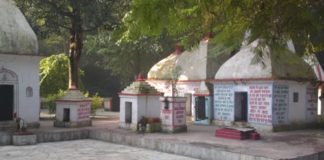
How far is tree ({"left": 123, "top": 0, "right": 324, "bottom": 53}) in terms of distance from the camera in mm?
5090

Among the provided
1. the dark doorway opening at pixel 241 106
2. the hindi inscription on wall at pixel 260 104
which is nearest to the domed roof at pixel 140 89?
the dark doorway opening at pixel 241 106

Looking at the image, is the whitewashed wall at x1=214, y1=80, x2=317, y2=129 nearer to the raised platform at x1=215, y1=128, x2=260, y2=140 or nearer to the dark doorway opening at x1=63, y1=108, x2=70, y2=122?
the raised platform at x1=215, y1=128, x2=260, y2=140

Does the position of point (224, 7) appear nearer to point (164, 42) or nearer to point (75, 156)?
point (75, 156)

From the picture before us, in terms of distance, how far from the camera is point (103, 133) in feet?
56.8

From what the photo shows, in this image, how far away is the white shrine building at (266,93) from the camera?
17656 mm

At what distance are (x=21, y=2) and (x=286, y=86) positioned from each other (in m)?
12.6

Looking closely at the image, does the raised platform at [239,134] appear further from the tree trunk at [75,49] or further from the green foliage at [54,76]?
the green foliage at [54,76]

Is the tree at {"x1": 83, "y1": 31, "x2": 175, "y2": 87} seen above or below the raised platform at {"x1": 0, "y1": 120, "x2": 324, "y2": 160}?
above

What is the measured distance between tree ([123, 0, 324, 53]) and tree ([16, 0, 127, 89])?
45.3 ft

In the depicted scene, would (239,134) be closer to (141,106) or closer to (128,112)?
(141,106)

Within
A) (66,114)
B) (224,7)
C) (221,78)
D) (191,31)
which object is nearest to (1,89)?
(66,114)

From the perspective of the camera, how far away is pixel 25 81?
58.3 ft

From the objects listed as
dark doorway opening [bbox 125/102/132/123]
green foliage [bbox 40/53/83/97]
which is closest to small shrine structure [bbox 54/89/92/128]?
dark doorway opening [bbox 125/102/132/123]

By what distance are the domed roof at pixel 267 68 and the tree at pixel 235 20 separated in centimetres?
1119
